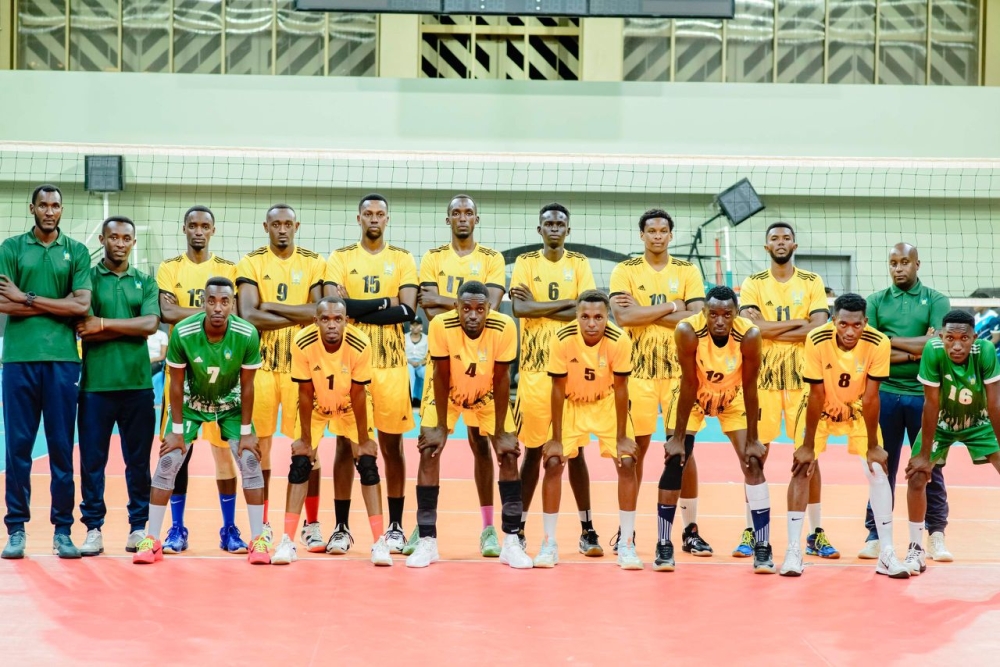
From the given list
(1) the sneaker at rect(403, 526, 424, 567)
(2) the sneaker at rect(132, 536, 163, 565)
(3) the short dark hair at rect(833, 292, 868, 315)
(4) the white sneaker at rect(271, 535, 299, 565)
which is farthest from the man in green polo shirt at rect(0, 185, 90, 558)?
(3) the short dark hair at rect(833, 292, 868, 315)

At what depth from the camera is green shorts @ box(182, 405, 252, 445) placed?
21.2ft

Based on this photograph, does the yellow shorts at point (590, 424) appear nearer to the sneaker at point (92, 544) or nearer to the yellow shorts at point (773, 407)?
the yellow shorts at point (773, 407)

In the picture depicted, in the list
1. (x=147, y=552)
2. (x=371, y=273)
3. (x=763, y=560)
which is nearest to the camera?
(x=147, y=552)

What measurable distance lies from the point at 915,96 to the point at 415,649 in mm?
16884

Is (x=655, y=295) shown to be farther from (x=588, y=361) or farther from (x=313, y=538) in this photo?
(x=313, y=538)

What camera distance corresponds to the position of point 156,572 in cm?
597

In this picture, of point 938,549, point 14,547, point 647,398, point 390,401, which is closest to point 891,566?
point 938,549

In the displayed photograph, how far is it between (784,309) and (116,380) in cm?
452

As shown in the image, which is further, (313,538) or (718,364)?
(313,538)

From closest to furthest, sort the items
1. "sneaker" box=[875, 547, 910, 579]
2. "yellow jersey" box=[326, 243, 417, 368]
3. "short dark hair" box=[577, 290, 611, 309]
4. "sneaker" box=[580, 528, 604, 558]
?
1. "sneaker" box=[875, 547, 910, 579]
2. "short dark hair" box=[577, 290, 611, 309]
3. "sneaker" box=[580, 528, 604, 558]
4. "yellow jersey" box=[326, 243, 417, 368]

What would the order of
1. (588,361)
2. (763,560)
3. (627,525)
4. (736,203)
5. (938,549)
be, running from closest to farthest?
1. (763,560)
2. (627,525)
3. (588,361)
4. (938,549)
5. (736,203)

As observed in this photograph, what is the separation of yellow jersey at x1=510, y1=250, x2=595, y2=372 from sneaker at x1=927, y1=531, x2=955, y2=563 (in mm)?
2857

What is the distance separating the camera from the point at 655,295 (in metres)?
6.99

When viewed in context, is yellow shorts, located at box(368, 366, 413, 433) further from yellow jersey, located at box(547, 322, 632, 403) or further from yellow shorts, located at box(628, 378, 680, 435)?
yellow shorts, located at box(628, 378, 680, 435)
